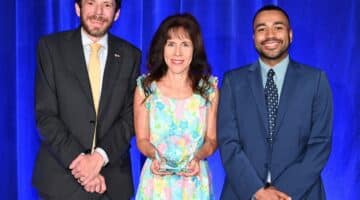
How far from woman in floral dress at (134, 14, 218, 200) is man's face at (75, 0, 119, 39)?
0.27m

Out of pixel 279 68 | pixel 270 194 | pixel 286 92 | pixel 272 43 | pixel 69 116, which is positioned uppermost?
pixel 272 43

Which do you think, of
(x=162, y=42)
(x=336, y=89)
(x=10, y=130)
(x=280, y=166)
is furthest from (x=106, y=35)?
(x=336, y=89)

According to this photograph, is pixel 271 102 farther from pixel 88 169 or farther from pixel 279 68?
pixel 88 169

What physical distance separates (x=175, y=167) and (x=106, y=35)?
28.7 inches

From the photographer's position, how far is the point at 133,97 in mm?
2740

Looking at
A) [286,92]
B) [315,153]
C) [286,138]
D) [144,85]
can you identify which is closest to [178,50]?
[144,85]

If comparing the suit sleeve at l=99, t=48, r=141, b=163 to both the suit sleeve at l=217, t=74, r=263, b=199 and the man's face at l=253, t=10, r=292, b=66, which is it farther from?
the man's face at l=253, t=10, r=292, b=66

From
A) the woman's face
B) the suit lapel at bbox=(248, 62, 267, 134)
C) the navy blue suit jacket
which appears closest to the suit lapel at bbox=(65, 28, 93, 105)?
the woman's face

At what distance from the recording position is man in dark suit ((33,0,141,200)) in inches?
99.9

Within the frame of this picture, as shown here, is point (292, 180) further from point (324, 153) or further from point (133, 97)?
point (133, 97)

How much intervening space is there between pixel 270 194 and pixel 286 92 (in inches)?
18.5

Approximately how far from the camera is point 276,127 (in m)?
2.54

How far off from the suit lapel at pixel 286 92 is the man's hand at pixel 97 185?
839mm

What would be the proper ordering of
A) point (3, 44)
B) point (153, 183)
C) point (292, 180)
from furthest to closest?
1. point (3, 44)
2. point (153, 183)
3. point (292, 180)
